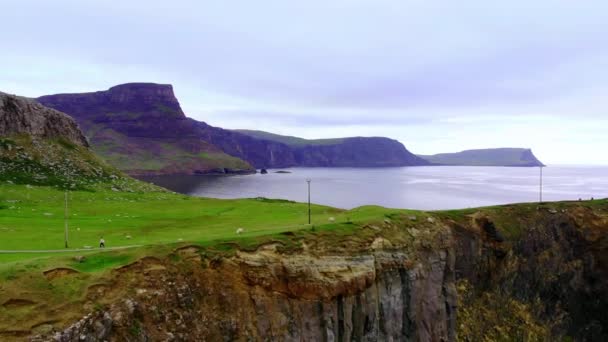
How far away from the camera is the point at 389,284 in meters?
36.1

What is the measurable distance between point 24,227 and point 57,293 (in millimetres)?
20892

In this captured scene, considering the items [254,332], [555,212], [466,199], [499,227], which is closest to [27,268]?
[254,332]

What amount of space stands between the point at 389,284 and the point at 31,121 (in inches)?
4269

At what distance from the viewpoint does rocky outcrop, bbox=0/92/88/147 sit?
10081 cm

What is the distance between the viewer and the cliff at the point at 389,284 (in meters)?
25.3

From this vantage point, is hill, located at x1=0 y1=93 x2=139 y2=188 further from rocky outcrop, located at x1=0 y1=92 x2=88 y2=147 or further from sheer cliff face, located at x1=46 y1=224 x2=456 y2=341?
sheer cliff face, located at x1=46 y1=224 x2=456 y2=341

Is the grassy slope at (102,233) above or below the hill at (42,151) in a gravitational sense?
below

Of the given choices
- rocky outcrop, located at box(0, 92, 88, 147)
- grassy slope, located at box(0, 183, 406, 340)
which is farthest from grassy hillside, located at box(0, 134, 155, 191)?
grassy slope, located at box(0, 183, 406, 340)

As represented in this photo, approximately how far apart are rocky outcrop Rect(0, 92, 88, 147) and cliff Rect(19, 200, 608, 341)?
98148mm

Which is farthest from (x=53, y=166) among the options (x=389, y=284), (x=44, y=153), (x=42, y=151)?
(x=389, y=284)

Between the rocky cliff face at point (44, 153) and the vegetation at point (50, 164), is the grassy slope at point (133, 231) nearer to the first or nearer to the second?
the vegetation at point (50, 164)

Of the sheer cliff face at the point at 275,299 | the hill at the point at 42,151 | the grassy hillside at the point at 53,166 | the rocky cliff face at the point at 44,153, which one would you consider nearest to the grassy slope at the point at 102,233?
the sheer cliff face at the point at 275,299

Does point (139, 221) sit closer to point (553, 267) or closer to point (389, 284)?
point (389, 284)

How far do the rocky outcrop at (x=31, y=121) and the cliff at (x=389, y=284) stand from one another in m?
98.1
